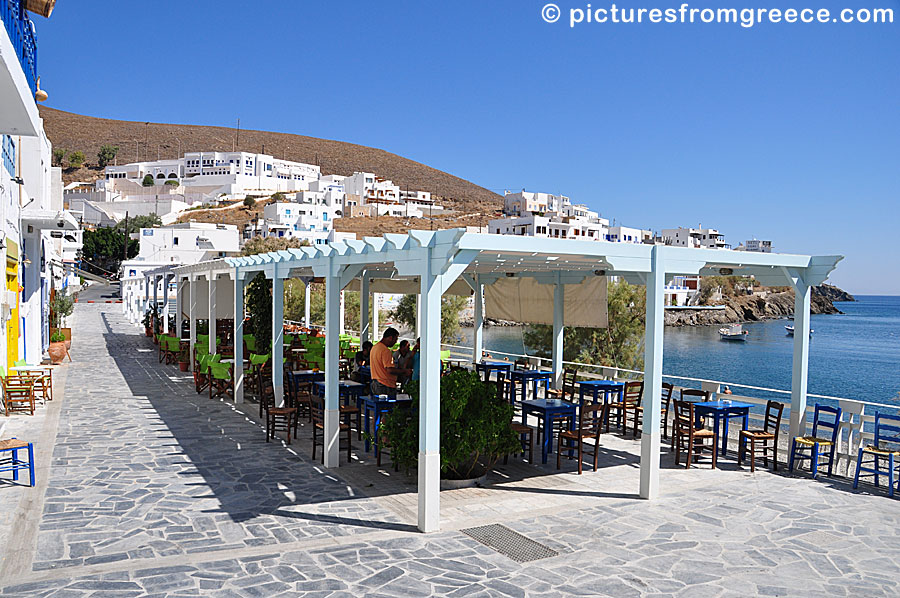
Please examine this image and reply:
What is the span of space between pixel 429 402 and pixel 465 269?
229 centimetres

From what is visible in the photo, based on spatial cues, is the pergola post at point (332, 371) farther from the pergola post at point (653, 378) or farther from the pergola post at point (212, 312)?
the pergola post at point (212, 312)

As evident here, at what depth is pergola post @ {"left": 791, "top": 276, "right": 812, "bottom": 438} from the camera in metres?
8.61

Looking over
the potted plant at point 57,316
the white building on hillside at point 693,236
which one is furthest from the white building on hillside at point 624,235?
the potted plant at point 57,316

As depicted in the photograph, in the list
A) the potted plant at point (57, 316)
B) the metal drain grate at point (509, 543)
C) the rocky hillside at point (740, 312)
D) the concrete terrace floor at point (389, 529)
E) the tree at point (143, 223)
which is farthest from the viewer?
the tree at point (143, 223)

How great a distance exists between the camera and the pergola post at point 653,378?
6928 mm

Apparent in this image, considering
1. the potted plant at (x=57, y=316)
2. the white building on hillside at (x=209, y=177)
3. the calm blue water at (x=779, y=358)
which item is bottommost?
the calm blue water at (x=779, y=358)

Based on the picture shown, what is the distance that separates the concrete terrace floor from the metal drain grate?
10 centimetres

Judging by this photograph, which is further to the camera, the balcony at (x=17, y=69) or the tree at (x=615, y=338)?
the tree at (x=615, y=338)

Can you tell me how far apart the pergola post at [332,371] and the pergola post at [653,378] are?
3.43m

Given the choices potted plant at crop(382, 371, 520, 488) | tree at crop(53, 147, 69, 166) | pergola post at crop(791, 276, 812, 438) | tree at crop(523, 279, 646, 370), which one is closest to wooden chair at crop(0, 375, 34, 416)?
potted plant at crop(382, 371, 520, 488)

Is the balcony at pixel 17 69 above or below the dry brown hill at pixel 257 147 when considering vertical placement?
below

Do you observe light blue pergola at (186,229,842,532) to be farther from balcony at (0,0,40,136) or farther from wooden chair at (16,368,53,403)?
wooden chair at (16,368,53,403)

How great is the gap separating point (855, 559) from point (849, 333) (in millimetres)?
91212

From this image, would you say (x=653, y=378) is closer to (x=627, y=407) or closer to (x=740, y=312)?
(x=627, y=407)
